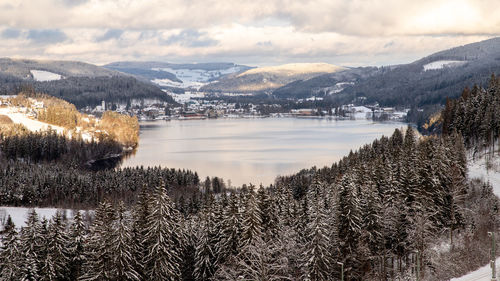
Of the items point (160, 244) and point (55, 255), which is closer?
point (160, 244)

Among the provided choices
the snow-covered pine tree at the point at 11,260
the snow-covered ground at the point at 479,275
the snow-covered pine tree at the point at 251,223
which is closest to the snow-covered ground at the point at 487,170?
the snow-covered ground at the point at 479,275

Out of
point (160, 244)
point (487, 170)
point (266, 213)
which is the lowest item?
point (160, 244)

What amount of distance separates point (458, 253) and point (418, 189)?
735 cm

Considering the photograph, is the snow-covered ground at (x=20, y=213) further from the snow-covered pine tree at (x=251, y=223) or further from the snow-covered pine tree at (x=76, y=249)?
the snow-covered pine tree at (x=251, y=223)

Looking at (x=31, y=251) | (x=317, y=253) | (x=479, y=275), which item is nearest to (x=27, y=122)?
(x=31, y=251)

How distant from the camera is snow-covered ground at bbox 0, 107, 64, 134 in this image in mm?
165500

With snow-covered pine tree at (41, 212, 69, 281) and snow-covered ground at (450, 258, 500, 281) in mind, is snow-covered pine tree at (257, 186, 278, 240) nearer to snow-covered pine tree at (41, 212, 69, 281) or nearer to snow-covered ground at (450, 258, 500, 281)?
snow-covered ground at (450, 258, 500, 281)

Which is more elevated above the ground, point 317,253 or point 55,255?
point 317,253

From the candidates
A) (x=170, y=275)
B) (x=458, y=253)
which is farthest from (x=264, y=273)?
(x=458, y=253)

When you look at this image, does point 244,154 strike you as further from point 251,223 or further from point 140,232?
point 251,223

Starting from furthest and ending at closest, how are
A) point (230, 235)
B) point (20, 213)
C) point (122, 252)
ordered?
1. point (20, 213)
2. point (230, 235)
3. point (122, 252)

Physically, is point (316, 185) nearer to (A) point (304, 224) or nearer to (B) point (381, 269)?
(A) point (304, 224)

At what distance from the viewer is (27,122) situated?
172625 mm

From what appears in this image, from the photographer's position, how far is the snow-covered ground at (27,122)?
166 metres
